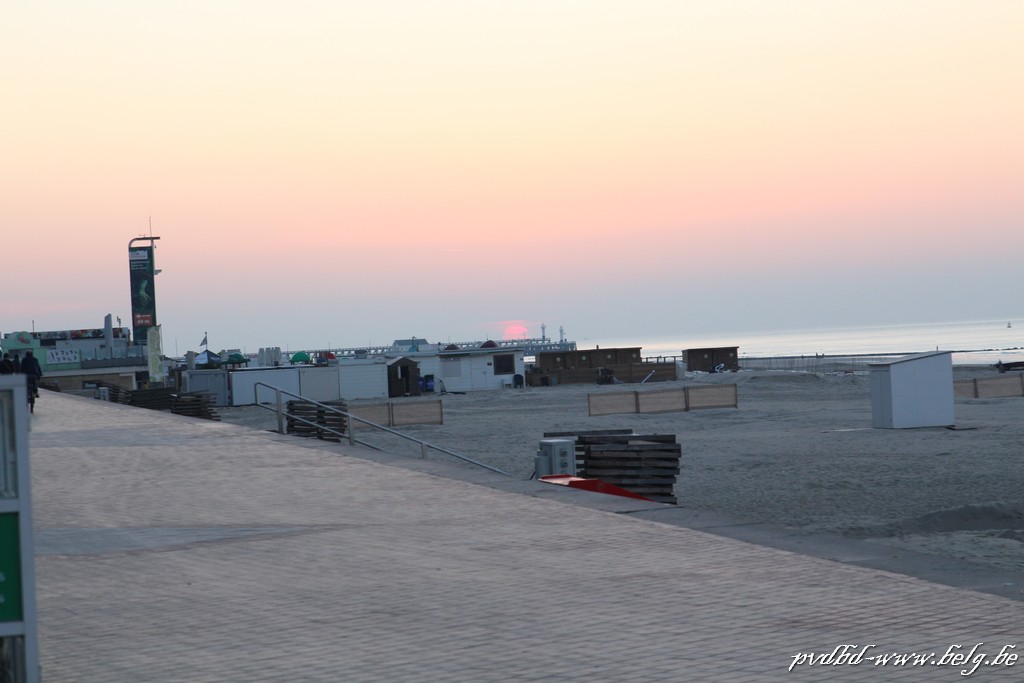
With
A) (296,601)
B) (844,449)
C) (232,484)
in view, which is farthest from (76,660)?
(844,449)

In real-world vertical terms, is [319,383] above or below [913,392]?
above

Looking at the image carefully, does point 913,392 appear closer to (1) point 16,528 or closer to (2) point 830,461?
(2) point 830,461

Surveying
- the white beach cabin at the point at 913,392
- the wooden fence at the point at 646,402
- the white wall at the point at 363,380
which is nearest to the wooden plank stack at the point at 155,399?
the wooden fence at the point at 646,402

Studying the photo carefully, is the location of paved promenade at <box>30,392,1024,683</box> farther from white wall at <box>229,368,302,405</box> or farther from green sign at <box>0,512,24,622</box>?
white wall at <box>229,368,302,405</box>

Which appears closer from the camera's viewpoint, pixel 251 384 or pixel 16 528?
pixel 16 528

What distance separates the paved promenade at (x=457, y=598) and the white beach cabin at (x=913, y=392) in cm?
2033

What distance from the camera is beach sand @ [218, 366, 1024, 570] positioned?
15312mm

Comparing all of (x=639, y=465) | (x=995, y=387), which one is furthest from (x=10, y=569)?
(x=995, y=387)

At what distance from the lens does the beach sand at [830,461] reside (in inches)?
603

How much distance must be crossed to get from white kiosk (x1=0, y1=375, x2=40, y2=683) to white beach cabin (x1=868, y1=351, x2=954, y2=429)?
28389mm

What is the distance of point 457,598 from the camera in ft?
24.2

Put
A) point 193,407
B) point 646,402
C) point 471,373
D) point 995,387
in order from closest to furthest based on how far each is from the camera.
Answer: point 193,407 → point 646,402 → point 995,387 → point 471,373

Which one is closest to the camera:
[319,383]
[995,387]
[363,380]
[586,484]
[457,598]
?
[457,598]

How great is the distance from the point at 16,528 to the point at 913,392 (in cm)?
2948
